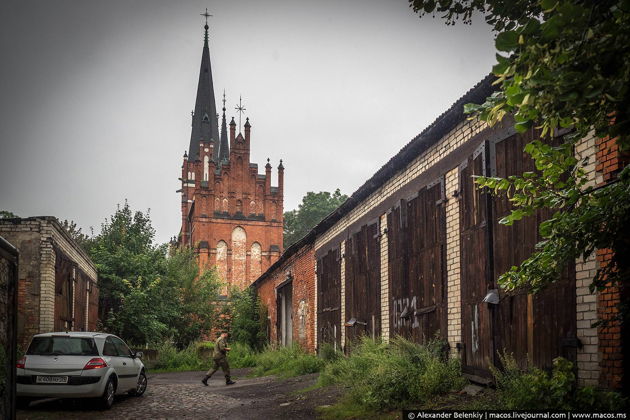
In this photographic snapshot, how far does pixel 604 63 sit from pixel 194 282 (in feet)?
113

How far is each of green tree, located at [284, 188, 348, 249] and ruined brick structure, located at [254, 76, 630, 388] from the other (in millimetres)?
44255

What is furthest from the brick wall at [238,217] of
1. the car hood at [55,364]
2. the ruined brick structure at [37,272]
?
the car hood at [55,364]

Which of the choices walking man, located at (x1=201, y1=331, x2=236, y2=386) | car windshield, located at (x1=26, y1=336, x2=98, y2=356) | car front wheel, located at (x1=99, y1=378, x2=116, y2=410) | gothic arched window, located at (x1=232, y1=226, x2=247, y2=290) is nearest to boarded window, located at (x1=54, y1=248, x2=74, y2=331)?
Answer: walking man, located at (x1=201, y1=331, x2=236, y2=386)

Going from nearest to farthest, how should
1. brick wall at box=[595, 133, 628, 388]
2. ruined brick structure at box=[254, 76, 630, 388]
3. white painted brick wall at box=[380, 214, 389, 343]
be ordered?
brick wall at box=[595, 133, 628, 388]
ruined brick structure at box=[254, 76, 630, 388]
white painted brick wall at box=[380, 214, 389, 343]

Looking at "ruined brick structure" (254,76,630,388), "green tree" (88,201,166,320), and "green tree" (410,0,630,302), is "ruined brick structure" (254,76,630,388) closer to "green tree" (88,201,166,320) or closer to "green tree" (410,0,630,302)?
"green tree" (410,0,630,302)

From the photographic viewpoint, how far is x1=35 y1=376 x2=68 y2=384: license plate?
36.3ft

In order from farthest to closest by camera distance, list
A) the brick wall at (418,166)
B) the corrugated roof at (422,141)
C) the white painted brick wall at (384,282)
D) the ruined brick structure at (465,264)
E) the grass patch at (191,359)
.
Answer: the grass patch at (191,359) < the white painted brick wall at (384,282) < the brick wall at (418,166) < the corrugated roof at (422,141) < the ruined brick structure at (465,264)

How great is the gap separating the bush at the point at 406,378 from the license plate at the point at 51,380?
5158mm

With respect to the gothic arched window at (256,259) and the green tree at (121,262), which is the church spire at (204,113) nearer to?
the gothic arched window at (256,259)

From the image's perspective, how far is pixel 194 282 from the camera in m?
36.3

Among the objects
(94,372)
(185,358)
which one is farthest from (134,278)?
(94,372)

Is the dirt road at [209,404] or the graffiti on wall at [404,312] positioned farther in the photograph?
the graffiti on wall at [404,312]

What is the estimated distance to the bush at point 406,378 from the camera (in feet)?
29.2

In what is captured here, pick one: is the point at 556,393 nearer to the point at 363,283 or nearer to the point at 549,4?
the point at 549,4
